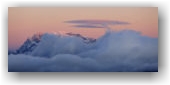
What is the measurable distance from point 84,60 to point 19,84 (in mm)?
761

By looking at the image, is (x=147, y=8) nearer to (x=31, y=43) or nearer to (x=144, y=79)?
(x=144, y=79)

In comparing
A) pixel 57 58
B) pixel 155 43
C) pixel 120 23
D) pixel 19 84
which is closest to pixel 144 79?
pixel 155 43

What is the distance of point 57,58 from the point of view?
2.39 metres

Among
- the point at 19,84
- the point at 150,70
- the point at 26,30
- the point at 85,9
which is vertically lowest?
the point at 19,84

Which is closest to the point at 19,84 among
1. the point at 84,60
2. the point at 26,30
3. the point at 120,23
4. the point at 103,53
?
the point at 26,30

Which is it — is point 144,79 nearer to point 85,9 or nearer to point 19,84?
point 85,9

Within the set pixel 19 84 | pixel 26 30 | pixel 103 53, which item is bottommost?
pixel 19 84

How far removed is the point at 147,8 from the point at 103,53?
2.14ft

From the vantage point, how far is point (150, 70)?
2.39m

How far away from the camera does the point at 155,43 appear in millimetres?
2381

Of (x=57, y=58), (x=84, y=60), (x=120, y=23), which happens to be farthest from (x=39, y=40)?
(x=120, y=23)

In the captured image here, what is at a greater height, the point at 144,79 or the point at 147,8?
the point at 147,8

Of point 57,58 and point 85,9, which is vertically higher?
point 85,9

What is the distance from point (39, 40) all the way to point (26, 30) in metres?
0.17
